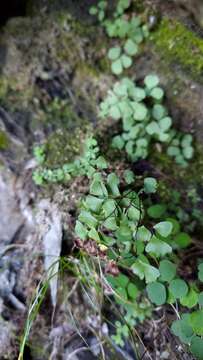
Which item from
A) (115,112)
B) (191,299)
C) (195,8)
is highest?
(195,8)

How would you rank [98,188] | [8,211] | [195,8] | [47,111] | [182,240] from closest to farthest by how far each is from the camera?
[98,188] < [182,240] < [195,8] < [8,211] < [47,111]

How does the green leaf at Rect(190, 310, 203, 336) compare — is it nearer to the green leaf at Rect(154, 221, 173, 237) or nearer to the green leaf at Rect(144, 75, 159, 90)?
the green leaf at Rect(154, 221, 173, 237)

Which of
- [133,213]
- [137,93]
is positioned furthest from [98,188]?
[137,93]

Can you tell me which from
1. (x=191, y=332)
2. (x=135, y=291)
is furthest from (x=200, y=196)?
(x=191, y=332)

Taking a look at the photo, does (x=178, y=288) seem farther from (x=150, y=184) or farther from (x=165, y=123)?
(x=165, y=123)

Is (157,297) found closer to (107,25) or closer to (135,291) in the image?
(135,291)

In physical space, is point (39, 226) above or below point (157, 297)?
above

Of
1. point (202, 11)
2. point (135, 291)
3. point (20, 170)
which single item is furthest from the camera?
point (20, 170)

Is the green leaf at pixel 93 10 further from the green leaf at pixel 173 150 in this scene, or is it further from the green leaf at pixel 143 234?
the green leaf at pixel 143 234
